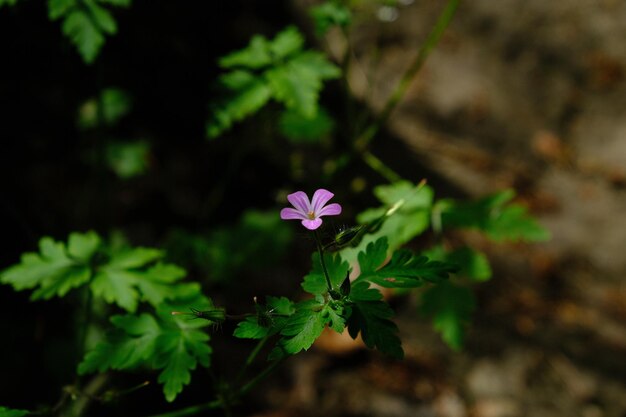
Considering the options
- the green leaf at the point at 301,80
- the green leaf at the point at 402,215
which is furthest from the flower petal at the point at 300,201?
the green leaf at the point at 301,80

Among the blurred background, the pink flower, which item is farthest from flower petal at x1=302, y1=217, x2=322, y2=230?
the blurred background

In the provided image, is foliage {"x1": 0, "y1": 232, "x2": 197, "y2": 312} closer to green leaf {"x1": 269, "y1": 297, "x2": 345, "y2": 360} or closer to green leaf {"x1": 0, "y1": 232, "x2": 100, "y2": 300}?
green leaf {"x1": 0, "y1": 232, "x2": 100, "y2": 300}

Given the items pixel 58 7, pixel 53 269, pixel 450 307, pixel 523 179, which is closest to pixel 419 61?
pixel 450 307

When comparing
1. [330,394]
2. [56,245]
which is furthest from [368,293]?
[330,394]

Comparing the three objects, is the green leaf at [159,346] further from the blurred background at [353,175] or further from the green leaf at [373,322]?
the blurred background at [353,175]

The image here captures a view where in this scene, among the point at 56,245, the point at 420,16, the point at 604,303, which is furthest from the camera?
the point at 420,16

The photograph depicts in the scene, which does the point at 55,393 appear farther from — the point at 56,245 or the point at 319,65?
the point at 319,65
